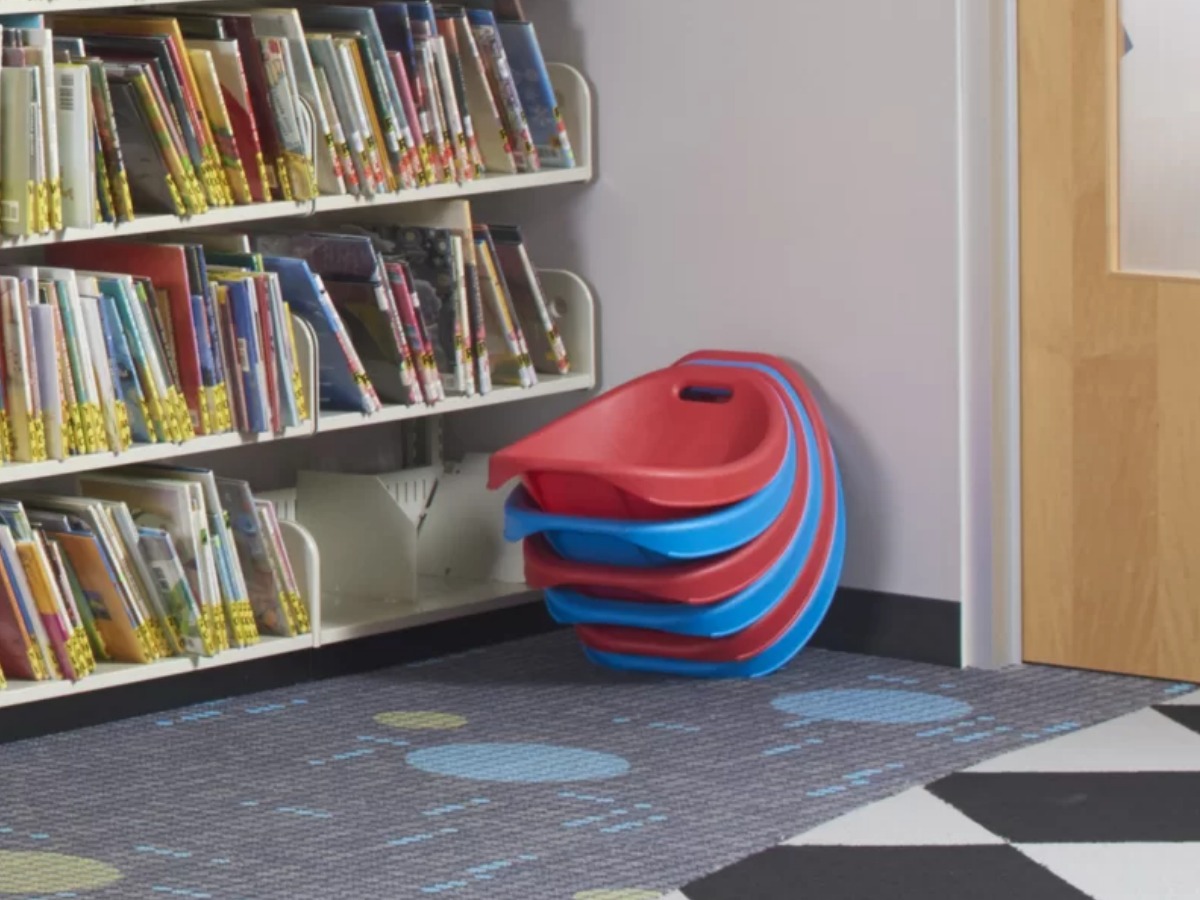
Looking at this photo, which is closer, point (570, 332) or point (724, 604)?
point (724, 604)

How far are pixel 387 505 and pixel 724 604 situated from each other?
2.11 feet

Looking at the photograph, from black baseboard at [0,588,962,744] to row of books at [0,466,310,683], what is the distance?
0.25ft

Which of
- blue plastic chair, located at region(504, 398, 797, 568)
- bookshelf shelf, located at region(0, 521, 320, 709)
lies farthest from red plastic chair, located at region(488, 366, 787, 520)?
bookshelf shelf, located at region(0, 521, 320, 709)

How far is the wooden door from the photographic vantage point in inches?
132

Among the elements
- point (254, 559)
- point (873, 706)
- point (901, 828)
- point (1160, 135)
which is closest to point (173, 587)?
point (254, 559)

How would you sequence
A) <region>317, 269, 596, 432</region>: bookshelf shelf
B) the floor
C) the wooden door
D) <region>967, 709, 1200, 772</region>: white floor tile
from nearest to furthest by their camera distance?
the floor
<region>967, 709, 1200, 772</region>: white floor tile
the wooden door
<region>317, 269, 596, 432</region>: bookshelf shelf

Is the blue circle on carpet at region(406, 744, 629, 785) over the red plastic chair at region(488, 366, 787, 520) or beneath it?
beneath

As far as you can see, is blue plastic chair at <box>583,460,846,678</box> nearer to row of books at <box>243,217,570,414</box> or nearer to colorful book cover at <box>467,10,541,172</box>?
row of books at <box>243,217,570,414</box>

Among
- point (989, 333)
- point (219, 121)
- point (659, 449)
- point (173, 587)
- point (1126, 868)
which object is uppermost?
point (219, 121)

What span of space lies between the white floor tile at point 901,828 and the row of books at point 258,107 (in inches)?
49.2

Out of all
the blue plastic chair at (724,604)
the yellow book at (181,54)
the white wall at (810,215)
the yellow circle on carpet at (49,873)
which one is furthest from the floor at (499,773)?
the yellow book at (181,54)

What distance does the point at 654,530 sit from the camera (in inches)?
129

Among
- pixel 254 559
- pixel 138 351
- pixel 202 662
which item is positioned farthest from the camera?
pixel 254 559

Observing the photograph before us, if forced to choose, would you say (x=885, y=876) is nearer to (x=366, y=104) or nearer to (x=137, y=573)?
(x=137, y=573)
